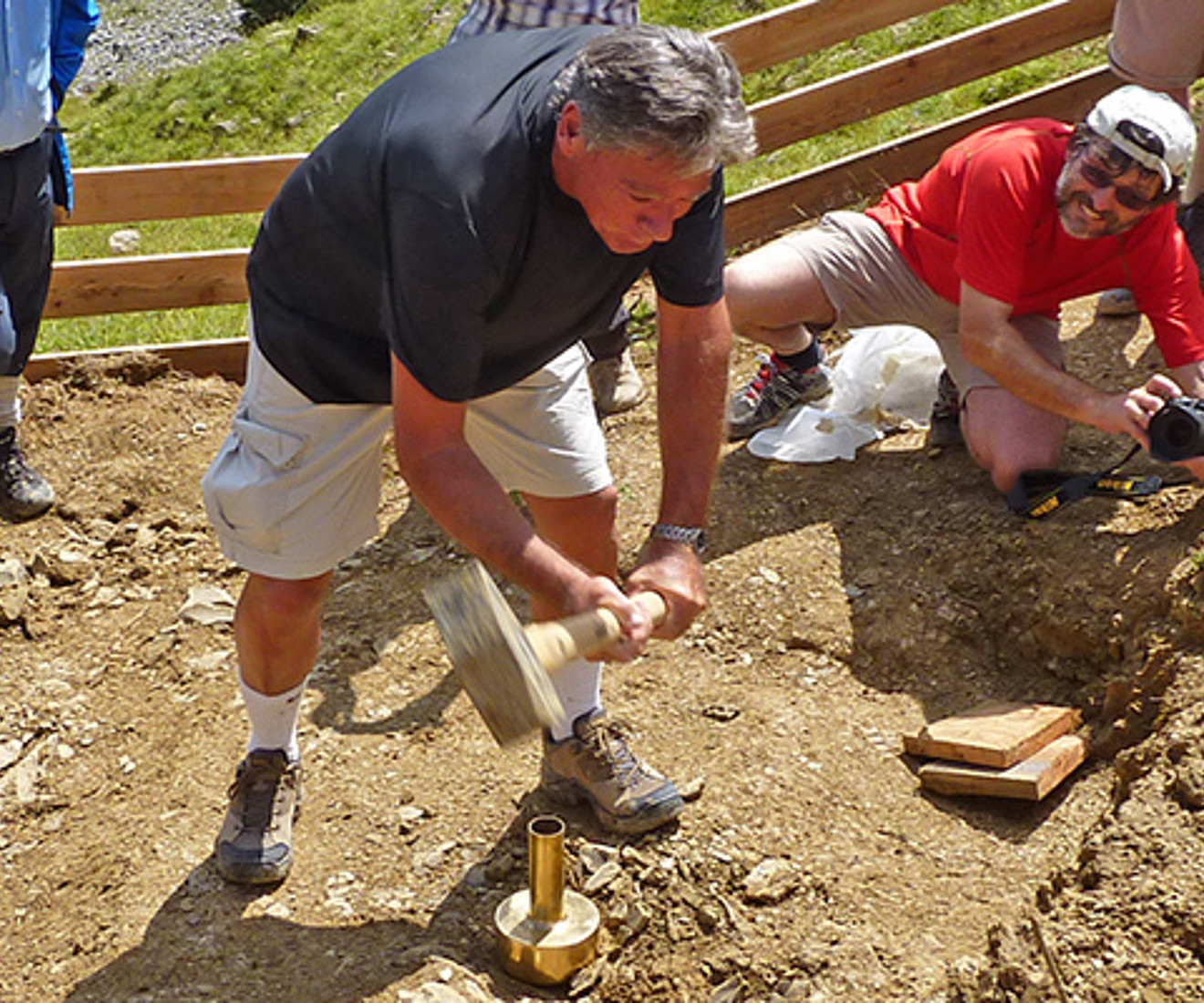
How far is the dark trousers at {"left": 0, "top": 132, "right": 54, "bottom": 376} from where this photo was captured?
521 cm

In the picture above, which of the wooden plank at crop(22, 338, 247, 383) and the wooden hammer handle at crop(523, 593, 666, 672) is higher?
the wooden hammer handle at crop(523, 593, 666, 672)

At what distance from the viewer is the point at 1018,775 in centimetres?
393

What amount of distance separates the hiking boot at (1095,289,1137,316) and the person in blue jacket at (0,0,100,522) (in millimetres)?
3967

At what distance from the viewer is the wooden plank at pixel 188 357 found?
6539mm

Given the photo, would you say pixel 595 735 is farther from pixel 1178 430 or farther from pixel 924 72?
pixel 924 72

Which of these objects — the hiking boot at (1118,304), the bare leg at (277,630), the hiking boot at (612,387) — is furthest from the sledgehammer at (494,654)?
the hiking boot at (1118,304)

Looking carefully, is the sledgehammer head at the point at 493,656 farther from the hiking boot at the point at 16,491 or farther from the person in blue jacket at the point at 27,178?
the hiking boot at the point at 16,491

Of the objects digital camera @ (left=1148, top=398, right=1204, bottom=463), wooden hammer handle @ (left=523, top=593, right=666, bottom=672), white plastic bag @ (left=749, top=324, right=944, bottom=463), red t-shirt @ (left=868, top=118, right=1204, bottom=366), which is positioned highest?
wooden hammer handle @ (left=523, top=593, right=666, bottom=672)

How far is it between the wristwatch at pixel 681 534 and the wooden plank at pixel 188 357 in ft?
12.6

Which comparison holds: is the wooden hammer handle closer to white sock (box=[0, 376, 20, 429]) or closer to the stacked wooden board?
the stacked wooden board

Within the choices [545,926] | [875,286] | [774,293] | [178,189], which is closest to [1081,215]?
[875,286]

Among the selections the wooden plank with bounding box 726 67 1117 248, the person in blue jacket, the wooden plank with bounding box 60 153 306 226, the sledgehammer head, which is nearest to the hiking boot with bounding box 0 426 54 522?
the person in blue jacket

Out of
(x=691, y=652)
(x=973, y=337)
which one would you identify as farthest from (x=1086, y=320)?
(x=691, y=652)

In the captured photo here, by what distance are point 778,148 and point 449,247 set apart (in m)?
4.41
